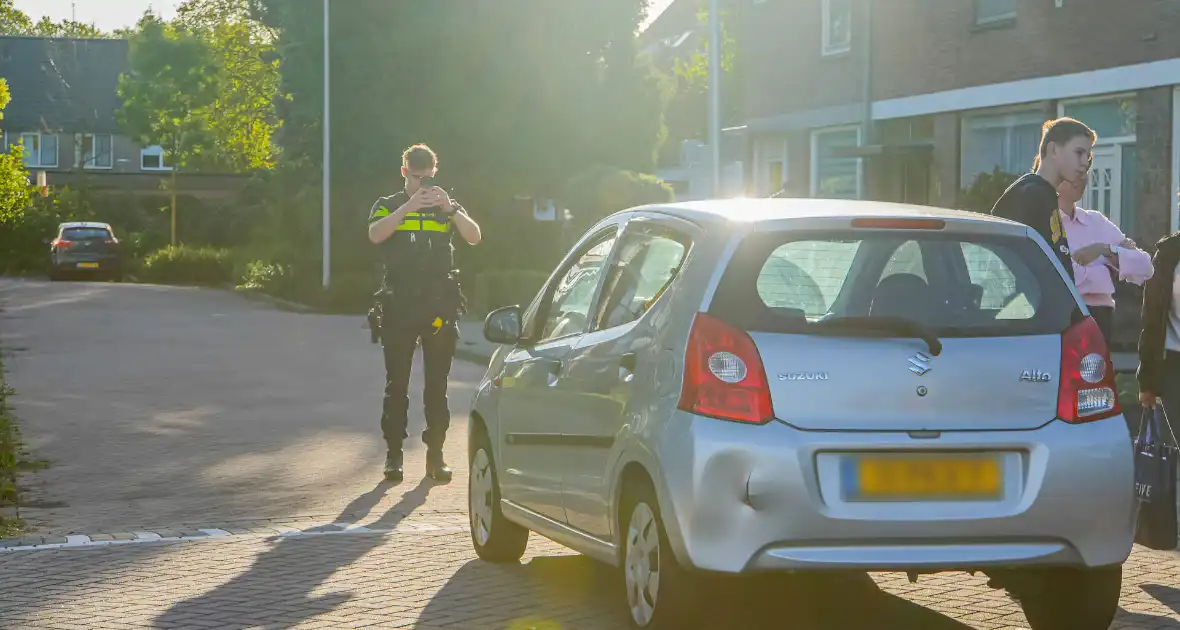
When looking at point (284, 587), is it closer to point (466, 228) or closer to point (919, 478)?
point (919, 478)

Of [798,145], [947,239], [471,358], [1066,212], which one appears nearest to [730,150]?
[798,145]

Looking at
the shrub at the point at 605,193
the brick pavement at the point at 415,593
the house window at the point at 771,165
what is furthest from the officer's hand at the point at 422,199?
the shrub at the point at 605,193

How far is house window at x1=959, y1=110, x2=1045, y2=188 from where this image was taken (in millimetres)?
23859

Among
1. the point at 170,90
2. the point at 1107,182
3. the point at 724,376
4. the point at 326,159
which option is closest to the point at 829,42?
the point at 1107,182

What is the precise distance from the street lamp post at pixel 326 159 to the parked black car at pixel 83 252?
482 inches

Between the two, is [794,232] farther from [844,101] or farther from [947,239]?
[844,101]

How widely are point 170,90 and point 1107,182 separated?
54489 mm

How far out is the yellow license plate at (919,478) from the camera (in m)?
5.73

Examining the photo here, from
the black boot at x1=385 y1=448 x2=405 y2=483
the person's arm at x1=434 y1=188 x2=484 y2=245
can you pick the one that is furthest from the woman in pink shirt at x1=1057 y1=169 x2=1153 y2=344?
the black boot at x1=385 y1=448 x2=405 y2=483

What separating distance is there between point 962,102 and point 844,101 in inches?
129

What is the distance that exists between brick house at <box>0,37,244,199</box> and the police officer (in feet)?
248

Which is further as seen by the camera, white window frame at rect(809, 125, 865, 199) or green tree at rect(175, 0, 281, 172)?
green tree at rect(175, 0, 281, 172)

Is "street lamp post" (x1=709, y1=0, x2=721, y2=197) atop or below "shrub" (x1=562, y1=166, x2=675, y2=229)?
atop

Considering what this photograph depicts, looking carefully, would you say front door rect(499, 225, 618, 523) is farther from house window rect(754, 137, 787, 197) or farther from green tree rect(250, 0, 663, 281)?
green tree rect(250, 0, 663, 281)
